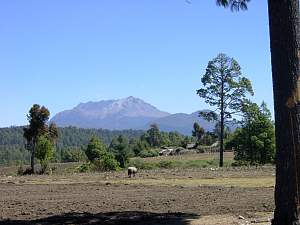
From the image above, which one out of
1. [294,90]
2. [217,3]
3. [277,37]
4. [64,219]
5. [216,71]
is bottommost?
[64,219]

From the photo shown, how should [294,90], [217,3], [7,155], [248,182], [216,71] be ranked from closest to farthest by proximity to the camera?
[294,90] → [217,3] → [248,182] → [216,71] → [7,155]

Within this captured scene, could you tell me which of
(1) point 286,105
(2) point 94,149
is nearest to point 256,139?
(2) point 94,149

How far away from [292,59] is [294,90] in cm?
59

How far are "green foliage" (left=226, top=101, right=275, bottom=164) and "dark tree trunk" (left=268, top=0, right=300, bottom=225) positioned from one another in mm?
41521

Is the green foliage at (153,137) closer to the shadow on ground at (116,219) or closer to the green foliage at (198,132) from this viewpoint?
the green foliage at (198,132)

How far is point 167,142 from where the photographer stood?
135625 mm

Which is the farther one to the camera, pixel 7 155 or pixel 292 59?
pixel 7 155

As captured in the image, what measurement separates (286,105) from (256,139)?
A: 42526 millimetres

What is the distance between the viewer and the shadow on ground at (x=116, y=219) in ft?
45.6

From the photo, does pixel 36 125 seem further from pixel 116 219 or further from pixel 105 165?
pixel 116 219

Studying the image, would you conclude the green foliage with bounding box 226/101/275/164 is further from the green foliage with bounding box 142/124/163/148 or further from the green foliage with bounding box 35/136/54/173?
the green foliage with bounding box 142/124/163/148

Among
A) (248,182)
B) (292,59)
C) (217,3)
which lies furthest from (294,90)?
(248,182)

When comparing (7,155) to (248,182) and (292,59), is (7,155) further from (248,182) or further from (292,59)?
(292,59)

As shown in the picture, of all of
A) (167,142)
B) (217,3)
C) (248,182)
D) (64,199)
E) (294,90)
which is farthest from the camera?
(167,142)
